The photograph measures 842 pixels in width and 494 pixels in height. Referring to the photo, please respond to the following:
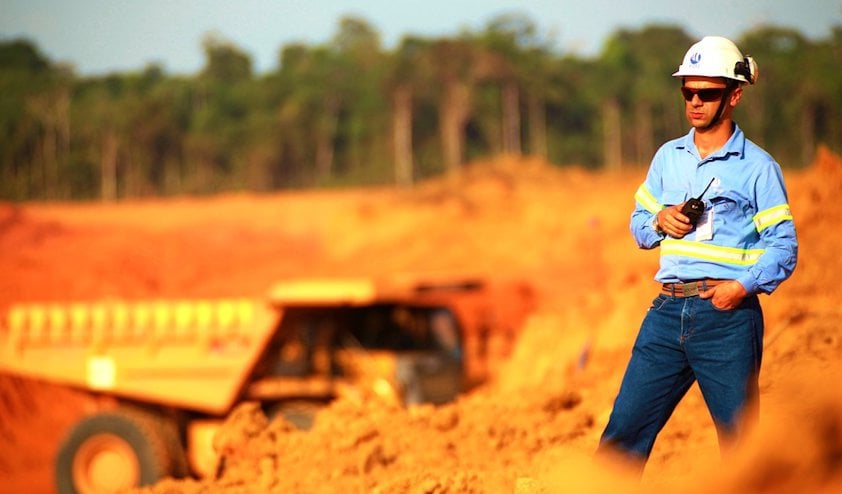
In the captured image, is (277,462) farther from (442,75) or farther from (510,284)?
(442,75)

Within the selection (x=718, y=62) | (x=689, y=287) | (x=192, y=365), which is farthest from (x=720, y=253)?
(x=192, y=365)

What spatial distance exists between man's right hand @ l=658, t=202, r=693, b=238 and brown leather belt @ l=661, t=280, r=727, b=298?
19 centimetres

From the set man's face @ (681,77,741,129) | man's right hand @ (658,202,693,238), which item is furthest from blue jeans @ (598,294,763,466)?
man's face @ (681,77,741,129)

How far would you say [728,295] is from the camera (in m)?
4.15

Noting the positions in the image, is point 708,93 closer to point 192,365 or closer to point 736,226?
point 736,226

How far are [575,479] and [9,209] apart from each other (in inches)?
1363

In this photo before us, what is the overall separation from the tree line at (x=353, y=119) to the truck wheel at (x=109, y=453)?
35.6 metres

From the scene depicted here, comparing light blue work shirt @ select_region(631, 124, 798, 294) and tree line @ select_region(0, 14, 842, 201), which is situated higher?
tree line @ select_region(0, 14, 842, 201)

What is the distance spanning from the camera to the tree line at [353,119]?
47.0 metres

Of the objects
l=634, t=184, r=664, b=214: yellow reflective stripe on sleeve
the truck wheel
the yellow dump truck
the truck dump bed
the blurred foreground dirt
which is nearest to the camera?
l=634, t=184, r=664, b=214: yellow reflective stripe on sleeve

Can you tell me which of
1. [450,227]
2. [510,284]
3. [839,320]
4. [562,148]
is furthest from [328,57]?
[839,320]

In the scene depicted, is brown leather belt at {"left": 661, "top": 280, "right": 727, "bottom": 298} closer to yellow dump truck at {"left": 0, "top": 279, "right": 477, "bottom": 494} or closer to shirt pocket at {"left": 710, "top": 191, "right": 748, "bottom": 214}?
shirt pocket at {"left": 710, "top": 191, "right": 748, "bottom": 214}

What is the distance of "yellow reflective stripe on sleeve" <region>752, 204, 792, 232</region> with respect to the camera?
4.20 meters

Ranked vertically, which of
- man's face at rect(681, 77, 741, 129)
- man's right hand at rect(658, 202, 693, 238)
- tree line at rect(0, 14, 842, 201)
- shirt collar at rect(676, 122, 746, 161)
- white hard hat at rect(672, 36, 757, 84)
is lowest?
man's right hand at rect(658, 202, 693, 238)
